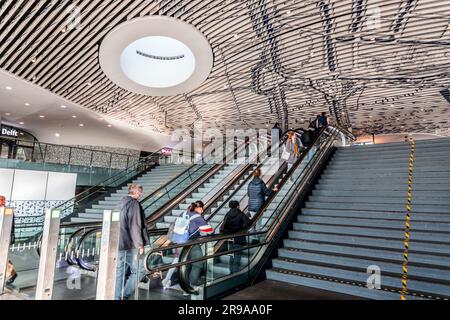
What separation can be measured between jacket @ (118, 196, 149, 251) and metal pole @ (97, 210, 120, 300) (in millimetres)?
338

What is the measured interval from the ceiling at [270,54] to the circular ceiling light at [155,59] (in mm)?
714

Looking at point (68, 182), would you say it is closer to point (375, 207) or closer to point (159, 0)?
point (159, 0)

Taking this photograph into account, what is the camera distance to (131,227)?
11.2 feet

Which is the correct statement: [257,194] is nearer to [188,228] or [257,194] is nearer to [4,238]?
[188,228]

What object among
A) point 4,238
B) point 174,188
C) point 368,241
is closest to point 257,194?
point 368,241

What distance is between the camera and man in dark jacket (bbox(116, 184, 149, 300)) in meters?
3.38

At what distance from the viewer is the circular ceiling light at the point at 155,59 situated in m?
7.93

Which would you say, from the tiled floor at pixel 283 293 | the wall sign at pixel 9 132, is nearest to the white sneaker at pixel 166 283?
the tiled floor at pixel 283 293

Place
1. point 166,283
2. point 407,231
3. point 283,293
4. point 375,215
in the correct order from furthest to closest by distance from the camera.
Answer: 1. point 375,215
2. point 407,231
3. point 166,283
4. point 283,293

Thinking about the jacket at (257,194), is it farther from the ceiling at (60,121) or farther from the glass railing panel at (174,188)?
the ceiling at (60,121)

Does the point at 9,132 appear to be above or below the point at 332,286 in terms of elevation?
above

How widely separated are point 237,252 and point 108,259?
75.0 inches

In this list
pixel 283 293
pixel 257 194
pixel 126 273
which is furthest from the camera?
pixel 257 194

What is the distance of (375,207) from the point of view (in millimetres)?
5543
